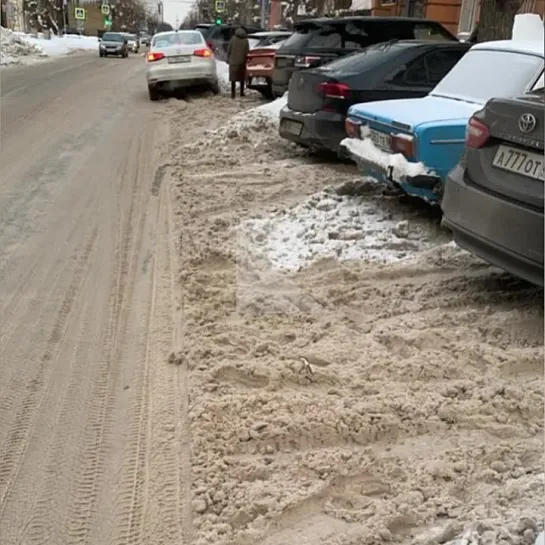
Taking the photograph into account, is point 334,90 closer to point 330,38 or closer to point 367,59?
point 367,59

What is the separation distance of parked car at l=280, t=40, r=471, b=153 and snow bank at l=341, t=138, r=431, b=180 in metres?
1.61

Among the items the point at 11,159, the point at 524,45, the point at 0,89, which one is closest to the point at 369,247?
the point at 524,45

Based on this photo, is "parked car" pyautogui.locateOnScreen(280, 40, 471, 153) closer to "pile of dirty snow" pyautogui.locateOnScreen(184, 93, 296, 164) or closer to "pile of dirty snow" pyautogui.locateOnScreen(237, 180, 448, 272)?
"pile of dirty snow" pyautogui.locateOnScreen(184, 93, 296, 164)

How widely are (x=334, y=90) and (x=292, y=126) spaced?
2.94 ft

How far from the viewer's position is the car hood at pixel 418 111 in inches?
244

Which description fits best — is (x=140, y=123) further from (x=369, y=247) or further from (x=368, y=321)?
(x=368, y=321)

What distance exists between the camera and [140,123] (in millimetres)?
13195

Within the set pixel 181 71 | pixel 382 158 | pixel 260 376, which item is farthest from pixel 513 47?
pixel 181 71

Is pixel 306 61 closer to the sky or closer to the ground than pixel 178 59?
closer to the sky

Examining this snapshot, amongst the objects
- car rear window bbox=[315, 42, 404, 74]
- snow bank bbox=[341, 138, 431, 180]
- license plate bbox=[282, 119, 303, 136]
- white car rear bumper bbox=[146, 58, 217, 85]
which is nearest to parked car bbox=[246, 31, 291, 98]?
white car rear bumper bbox=[146, 58, 217, 85]

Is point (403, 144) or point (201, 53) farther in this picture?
point (201, 53)

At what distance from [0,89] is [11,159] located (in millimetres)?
10559

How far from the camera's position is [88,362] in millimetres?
4074

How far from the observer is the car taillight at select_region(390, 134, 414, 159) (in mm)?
6125
